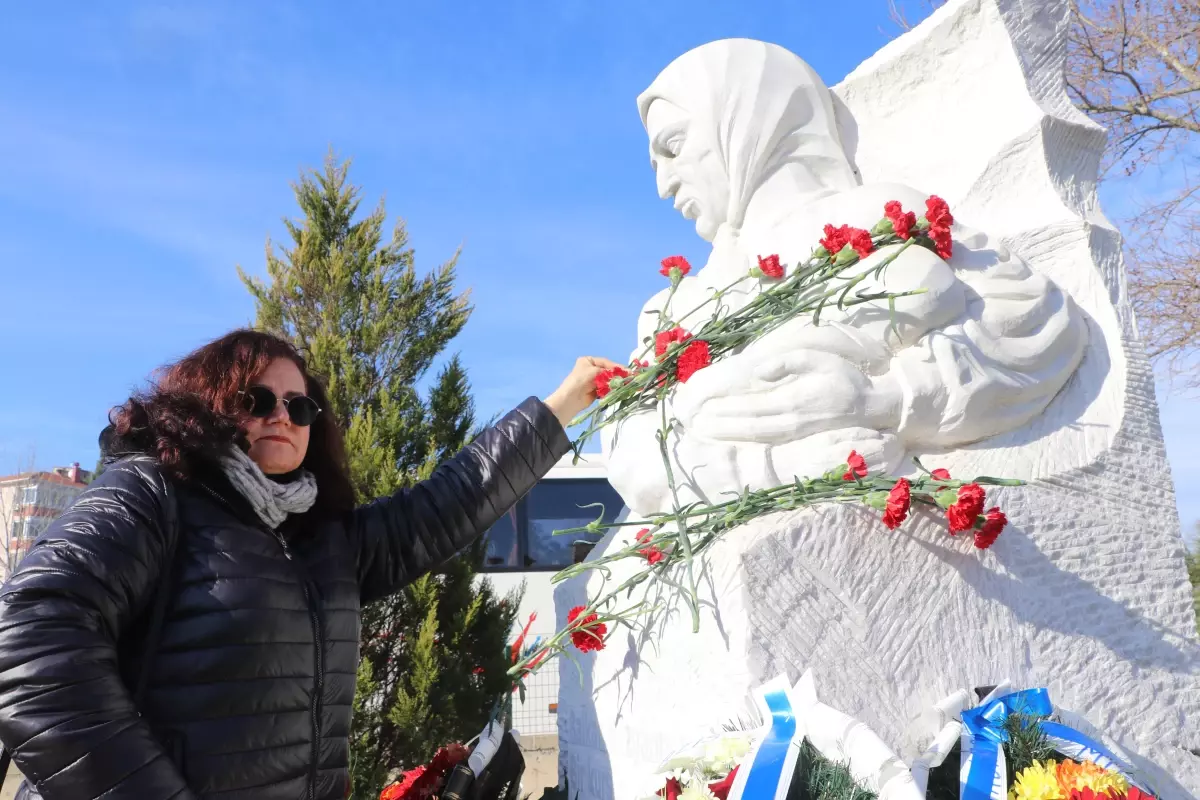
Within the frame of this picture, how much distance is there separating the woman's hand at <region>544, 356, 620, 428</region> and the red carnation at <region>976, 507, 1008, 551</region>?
3.17 feet

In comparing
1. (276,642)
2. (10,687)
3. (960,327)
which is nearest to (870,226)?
(960,327)

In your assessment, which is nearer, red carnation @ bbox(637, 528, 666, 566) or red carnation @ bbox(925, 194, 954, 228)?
red carnation @ bbox(637, 528, 666, 566)

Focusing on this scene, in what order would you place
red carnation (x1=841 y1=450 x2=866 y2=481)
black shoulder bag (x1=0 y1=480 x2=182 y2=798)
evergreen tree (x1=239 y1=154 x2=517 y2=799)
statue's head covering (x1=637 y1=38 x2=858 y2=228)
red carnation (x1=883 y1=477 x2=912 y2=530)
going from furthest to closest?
evergreen tree (x1=239 y1=154 x2=517 y2=799) → statue's head covering (x1=637 y1=38 x2=858 y2=228) → red carnation (x1=841 y1=450 x2=866 y2=481) → red carnation (x1=883 y1=477 x2=912 y2=530) → black shoulder bag (x1=0 y1=480 x2=182 y2=798)

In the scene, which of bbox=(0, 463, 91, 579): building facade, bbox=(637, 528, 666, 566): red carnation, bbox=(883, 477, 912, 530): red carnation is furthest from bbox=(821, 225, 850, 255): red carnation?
bbox=(0, 463, 91, 579): building facade

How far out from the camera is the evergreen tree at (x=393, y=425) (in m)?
4.95

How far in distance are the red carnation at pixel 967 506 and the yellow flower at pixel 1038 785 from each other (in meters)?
0.48

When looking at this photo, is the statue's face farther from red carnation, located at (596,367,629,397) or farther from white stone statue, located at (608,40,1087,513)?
red carnation, located at (596,367,629,397)

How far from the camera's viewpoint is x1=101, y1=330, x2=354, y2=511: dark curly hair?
1.58 m

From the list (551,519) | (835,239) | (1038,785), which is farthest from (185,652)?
(551,519)

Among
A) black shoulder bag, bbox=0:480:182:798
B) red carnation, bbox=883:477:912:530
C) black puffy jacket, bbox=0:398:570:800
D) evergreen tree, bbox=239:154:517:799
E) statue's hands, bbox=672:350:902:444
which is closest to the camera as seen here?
black puffy jacket, bbox=0:398:570:800

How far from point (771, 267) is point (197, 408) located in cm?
148

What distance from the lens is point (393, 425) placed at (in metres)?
5.29

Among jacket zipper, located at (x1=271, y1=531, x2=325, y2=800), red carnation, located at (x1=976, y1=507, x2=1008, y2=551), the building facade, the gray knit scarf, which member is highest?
the building facade

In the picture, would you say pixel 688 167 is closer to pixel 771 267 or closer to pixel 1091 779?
pixel 771 267
